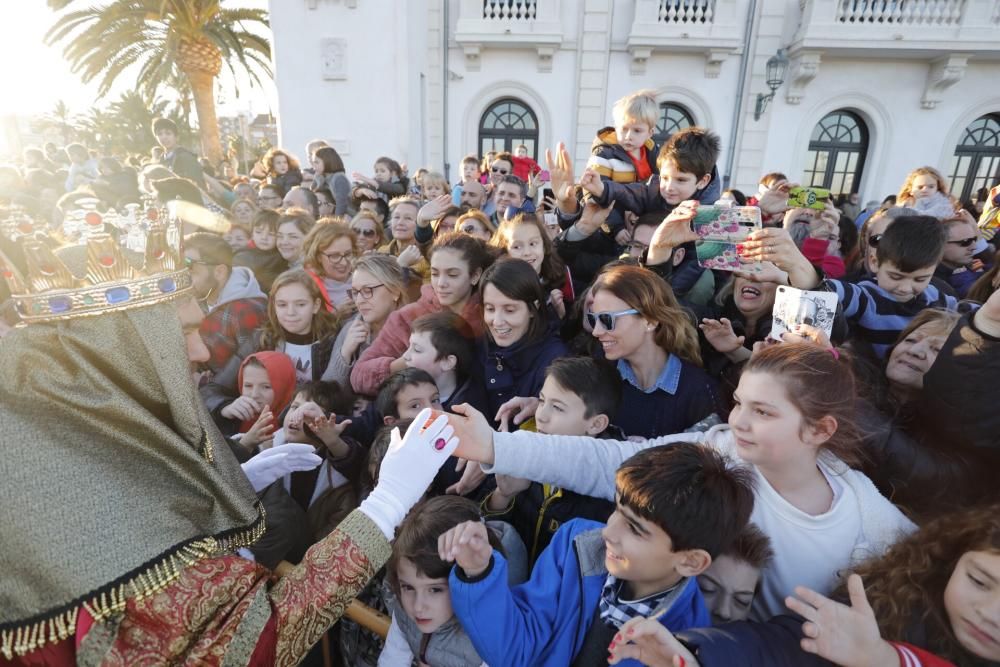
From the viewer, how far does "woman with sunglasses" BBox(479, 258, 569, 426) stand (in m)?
2.49

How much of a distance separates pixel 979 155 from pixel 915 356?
1421cm

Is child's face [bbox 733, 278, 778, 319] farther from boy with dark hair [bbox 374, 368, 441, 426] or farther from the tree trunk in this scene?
the tree trunk

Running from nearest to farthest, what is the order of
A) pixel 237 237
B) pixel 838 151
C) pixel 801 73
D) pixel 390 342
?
1. pixel 390 342
2. pixel 237 237
3. pixel 801 73
4. pixel 838 151

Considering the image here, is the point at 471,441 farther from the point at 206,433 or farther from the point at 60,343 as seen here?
the point at 60,343

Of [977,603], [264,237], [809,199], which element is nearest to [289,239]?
[264,237]

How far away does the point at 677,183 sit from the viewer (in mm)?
3043

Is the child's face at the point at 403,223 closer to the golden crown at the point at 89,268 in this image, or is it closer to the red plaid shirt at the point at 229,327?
the red plaid shirt at the point at 229,327

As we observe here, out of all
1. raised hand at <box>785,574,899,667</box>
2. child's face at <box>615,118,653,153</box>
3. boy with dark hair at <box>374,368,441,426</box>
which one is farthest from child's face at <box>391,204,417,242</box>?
raised hand at <box>785,574,899,667</box>

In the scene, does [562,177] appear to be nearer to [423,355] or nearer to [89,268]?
[423,355]

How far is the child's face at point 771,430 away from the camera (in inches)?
57.9

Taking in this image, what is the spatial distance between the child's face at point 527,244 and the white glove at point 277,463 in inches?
65.5

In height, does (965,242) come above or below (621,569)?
above

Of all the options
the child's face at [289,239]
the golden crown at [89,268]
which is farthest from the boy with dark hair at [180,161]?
the golden crown at [89,268]

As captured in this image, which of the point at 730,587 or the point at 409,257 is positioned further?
the point at 409,257
